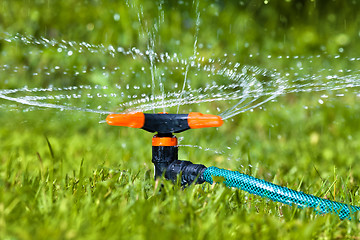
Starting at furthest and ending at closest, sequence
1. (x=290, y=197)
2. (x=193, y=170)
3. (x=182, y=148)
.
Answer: (x=182, y=148) → (x=193, y=170) → (x=290, y=197)

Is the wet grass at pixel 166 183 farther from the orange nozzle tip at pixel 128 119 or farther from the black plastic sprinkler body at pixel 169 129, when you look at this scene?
the orange nozzle tip at pixel 128 119

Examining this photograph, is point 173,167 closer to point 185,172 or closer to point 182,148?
point 185,172

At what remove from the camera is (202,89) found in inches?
114

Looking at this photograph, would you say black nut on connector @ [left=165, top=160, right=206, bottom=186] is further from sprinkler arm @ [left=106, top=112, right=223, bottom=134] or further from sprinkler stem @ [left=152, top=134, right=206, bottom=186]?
sprinkler arm @ [left=106, top=112, right=223, bottom=134]

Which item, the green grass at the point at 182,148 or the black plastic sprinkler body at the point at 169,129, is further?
the black plastic sprinkler body at the point at 169,129

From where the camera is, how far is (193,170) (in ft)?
4.44

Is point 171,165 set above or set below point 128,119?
below

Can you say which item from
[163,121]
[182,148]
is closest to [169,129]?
[163,121]

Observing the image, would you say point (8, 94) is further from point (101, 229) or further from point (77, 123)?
point (101, 229)

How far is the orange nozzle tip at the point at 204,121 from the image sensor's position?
4.29 ft

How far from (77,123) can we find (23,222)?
5.67 ft

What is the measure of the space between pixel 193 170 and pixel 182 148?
97 centimetres

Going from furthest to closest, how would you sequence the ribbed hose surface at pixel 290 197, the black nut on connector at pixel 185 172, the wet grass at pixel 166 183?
the black nut on connector at pixel 185 172 < the ribbed hose surface at pixel 290 197 < the wet grass at pixel 166 183

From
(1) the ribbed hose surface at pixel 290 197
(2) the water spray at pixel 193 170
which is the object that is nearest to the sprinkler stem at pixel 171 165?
(2) the water spray at pixel 193 170
